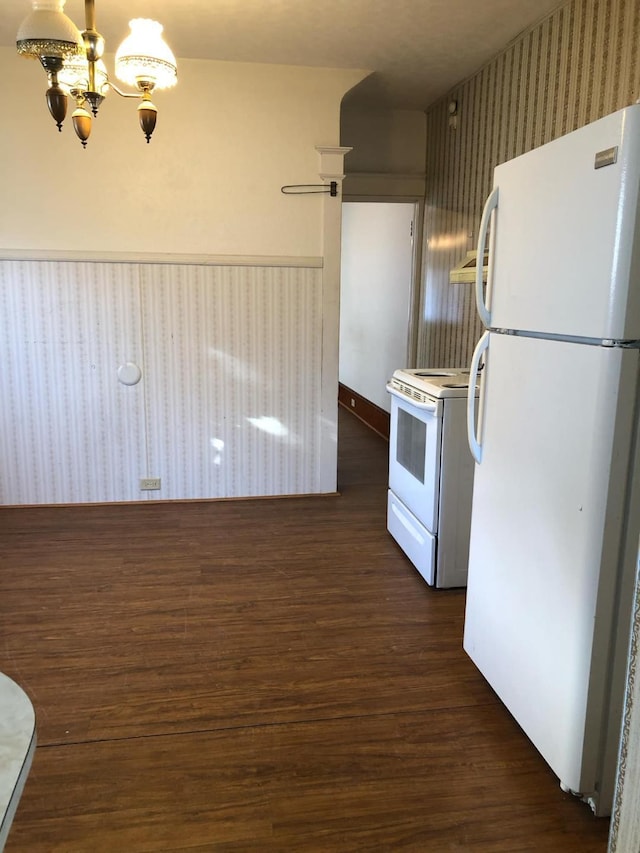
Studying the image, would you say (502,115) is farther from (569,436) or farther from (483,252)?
(569,436)

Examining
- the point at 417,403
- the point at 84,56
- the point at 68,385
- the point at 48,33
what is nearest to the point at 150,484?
the point at 68,385

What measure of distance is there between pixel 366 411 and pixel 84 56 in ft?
16.6

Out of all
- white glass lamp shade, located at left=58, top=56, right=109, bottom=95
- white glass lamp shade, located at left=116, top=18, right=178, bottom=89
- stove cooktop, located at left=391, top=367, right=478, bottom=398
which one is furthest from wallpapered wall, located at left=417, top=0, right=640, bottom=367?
white glass lamp shade, located at left=58, top=56, right=109, bottom=95

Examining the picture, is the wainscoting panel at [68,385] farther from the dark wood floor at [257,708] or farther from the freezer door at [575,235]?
the freezer door at [575,235]

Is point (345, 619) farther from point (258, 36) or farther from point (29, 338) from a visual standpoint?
point (258, 36)

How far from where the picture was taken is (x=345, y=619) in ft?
9.16

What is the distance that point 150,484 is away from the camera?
14.2 ft

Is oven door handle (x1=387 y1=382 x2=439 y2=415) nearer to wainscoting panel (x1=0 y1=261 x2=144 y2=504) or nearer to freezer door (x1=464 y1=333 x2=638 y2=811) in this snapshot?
freezer door (x1=464 y1=333 x2=638 y2=811)

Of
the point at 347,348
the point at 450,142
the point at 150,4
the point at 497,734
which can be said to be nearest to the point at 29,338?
the point at 150,4

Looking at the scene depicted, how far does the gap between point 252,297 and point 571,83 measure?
217 cm

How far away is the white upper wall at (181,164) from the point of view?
12.7 ft

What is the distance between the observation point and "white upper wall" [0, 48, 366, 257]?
3.87m

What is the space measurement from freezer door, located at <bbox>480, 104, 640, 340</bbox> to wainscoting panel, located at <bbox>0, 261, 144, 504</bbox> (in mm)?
2779

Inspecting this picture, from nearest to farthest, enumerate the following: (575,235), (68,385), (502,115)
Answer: (575,235), (502,115), (68,385)
